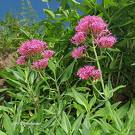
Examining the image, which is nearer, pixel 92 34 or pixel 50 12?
pixel 92 34

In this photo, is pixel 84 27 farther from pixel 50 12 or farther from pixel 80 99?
pixel 50 12

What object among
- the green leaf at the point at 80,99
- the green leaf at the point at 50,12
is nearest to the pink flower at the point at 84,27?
the green leaf at the point at 80,99

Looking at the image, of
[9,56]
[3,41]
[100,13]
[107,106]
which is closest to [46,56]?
[107,106]

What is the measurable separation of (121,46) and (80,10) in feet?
1.79

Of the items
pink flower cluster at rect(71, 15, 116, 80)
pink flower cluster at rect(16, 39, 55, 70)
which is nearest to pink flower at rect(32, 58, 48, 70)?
pink flower cluster at rect(16, 39, 55, 70)

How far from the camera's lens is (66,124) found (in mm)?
2223

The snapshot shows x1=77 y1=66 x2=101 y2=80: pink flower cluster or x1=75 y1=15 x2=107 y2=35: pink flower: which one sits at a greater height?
x1=75 y1=15 x2=107 y2=35: pink flower

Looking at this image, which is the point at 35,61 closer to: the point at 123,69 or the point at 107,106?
the point at 107,106

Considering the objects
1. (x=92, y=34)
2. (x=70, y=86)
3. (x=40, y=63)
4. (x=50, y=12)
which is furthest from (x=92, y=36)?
(x=50, y=12)

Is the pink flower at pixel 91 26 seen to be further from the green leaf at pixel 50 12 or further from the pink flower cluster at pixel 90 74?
the green leaf at pixel 50 12

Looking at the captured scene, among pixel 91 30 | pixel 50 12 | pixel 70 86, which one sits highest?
pixel 50 12

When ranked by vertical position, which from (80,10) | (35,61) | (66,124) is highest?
(80,10)

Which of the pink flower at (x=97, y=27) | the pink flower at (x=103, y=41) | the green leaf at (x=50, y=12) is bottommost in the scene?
the pink flower at (x=103, y=41)

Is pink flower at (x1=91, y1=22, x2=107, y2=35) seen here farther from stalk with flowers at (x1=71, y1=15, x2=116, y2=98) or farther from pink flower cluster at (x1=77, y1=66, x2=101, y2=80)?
pink flower cluster at (x1=77, y1=66, x2=101, y2=80)
